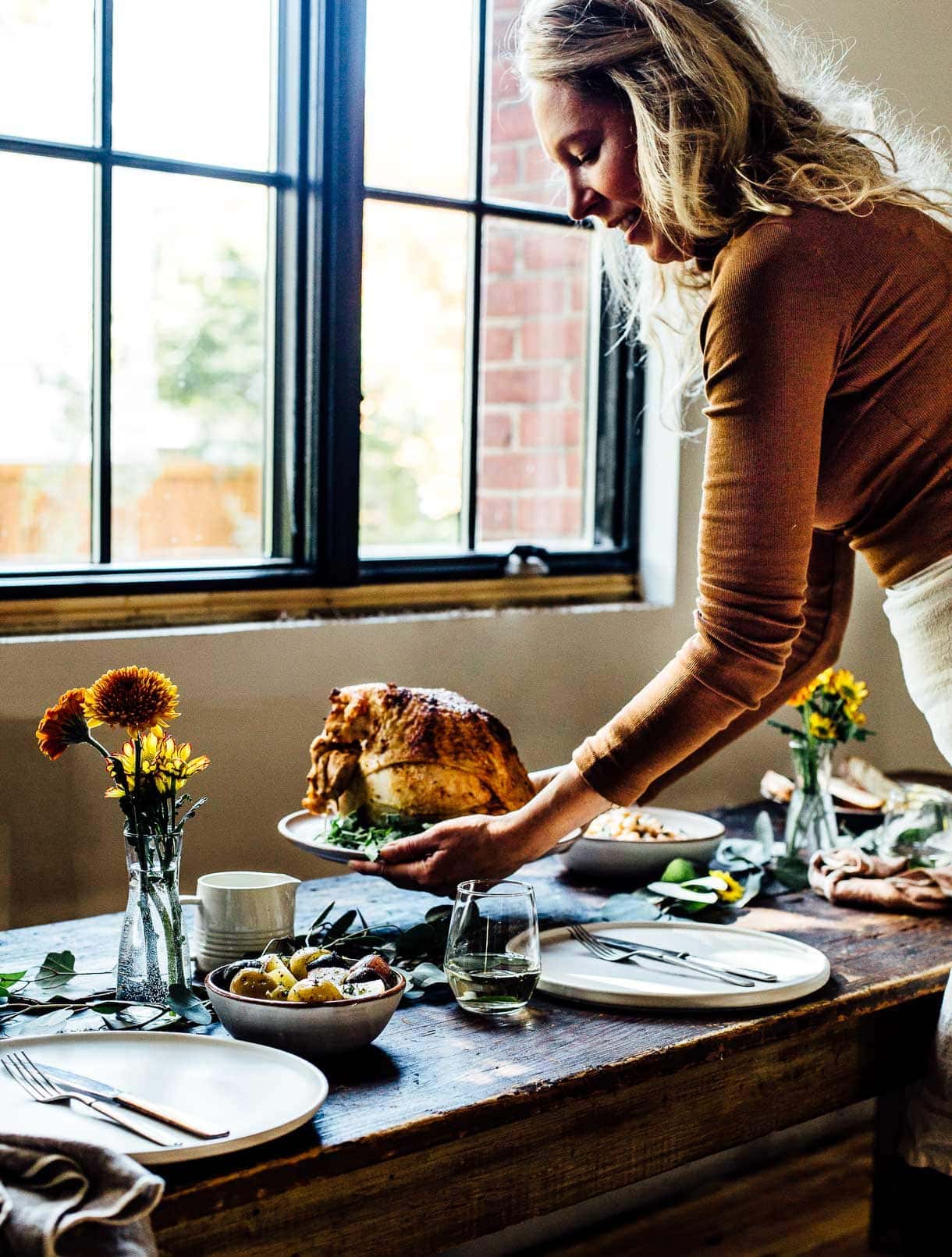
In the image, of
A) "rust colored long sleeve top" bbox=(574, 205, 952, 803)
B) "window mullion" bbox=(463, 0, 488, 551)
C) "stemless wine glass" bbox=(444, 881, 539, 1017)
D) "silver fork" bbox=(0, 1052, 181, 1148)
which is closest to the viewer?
"silver fork" bbox=(0, 1052, 181, 1148)

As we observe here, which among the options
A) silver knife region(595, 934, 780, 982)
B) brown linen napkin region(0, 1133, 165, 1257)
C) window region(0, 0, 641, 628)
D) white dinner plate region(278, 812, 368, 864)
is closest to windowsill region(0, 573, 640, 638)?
window region(0, 0, 641, 628)

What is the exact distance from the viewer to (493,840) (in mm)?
1348

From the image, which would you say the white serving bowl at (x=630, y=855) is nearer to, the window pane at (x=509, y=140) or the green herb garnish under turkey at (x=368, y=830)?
the green herb garnish under turkey at (x=368, y=830)

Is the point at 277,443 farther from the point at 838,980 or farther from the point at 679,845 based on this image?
the point at 838,980

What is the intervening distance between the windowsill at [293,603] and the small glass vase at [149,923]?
0.65m

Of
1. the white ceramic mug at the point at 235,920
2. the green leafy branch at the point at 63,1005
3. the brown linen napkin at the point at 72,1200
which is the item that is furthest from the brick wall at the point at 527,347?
the brown linen napkin at the point at 72,1200

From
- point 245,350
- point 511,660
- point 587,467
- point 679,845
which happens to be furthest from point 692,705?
point 587,467

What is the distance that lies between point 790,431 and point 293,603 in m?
0.92

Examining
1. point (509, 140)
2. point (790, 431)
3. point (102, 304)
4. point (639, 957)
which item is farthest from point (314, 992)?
point (509, 140)

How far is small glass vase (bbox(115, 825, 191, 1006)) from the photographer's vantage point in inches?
45.7

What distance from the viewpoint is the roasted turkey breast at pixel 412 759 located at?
4.83 feet

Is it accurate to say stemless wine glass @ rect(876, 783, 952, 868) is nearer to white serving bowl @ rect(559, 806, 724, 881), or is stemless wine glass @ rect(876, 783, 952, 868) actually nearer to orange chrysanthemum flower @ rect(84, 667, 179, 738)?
white serving bowl @ rect(559, 806, 724, 881)

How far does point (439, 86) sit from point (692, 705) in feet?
4.05

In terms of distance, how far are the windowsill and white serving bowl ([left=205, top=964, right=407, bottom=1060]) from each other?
0.82 meters
